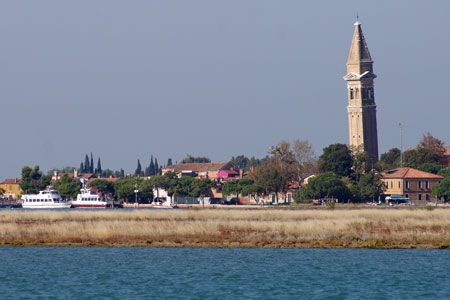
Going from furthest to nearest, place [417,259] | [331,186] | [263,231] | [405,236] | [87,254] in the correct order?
[331,186] < [263,231] < [405,236] < [87,254] < [417,259]

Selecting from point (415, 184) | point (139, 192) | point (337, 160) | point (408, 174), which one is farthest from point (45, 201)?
point (415, 184)

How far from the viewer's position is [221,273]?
142ft

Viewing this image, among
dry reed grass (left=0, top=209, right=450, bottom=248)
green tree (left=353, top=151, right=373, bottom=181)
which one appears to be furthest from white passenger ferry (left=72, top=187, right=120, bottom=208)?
dry reed grass (left=0, top=209, right=450, bottom=248)

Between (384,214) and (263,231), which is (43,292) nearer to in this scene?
(263,231)

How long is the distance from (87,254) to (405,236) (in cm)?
1980

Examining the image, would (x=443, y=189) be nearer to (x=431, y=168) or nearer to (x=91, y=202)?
(x=431, y=168)

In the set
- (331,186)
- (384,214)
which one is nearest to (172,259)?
(384,214)

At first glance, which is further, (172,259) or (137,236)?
(137,236)

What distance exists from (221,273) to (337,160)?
117474 mm

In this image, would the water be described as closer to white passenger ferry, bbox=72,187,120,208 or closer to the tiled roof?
the tiled roof

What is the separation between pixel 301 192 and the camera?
149 metres

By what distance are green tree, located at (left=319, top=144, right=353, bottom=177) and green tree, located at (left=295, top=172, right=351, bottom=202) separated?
10.9 m

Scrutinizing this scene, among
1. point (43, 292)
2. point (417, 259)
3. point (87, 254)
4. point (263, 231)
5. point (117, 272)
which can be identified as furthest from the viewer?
point (263, 231)

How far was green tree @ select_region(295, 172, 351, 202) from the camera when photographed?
5650 inches
